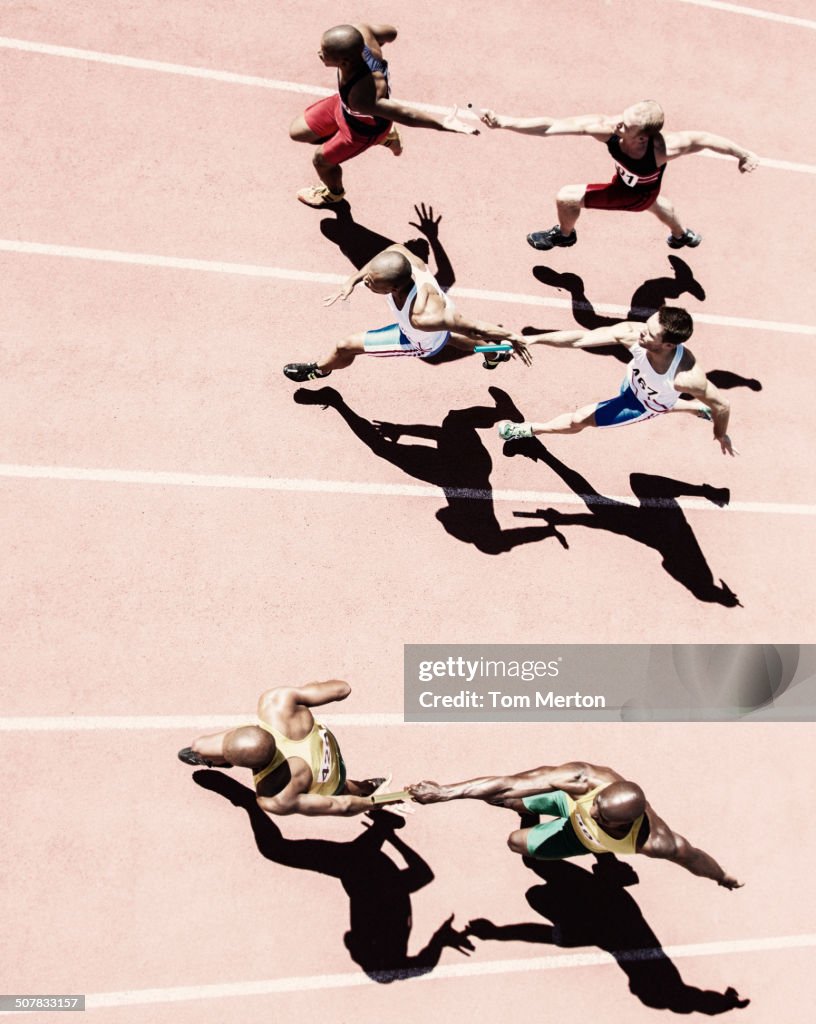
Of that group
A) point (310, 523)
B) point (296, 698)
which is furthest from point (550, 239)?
point (296, 698)

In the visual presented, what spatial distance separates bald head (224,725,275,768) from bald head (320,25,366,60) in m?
4.89

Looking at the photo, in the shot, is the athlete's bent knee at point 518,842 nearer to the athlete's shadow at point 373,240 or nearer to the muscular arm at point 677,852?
the muscular arm at point 677,852

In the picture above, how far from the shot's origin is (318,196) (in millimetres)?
8078

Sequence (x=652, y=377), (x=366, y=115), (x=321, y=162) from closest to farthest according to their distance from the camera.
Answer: (x=652, y=377)
(x=366, y=115)
(x=321, y=162)

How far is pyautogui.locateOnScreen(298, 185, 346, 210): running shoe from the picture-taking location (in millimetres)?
8062

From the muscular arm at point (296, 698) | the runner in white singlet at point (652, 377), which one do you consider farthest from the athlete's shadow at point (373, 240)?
the muscular arm at point (296, 698)

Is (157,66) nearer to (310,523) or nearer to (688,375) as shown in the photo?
(310,523)

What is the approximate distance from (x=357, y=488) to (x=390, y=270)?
2133 mm

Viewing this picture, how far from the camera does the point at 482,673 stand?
24.4 ft

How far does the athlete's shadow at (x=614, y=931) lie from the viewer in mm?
7070

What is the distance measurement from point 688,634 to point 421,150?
5.27m

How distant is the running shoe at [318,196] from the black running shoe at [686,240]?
331 cm

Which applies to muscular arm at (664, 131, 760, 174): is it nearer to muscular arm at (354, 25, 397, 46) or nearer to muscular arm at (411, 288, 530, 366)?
muscular arm at (411, 288, 530, 366)

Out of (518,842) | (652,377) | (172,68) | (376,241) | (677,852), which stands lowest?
(518,842)
